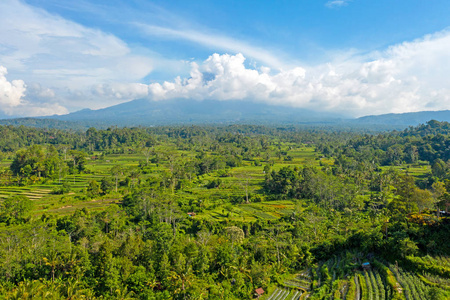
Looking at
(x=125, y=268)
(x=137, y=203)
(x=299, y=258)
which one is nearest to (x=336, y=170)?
(x=299, y=258)

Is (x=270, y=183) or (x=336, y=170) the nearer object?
(x=270, y=183)

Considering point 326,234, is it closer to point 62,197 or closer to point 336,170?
point 336,170

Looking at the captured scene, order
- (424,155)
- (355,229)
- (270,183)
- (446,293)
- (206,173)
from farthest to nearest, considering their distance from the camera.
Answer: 1. (424,155)
2. (206,173)
3. (270,183)
4. (355,229)
5. (446,293)

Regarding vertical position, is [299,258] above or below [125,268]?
below

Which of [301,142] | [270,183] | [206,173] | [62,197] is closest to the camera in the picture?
[62,197]

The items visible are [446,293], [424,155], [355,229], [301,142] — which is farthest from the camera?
[301,142]

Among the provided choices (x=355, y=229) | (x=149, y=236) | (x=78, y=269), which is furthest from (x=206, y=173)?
(x=78, y=269)

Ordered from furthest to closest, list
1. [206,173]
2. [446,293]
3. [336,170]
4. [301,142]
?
1. [301,142]
2. [206,173]
3. [336,170]
4. [446,293]

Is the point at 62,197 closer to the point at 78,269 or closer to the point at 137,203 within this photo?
the point at 137,203

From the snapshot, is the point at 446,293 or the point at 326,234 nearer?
the point at 446,293
